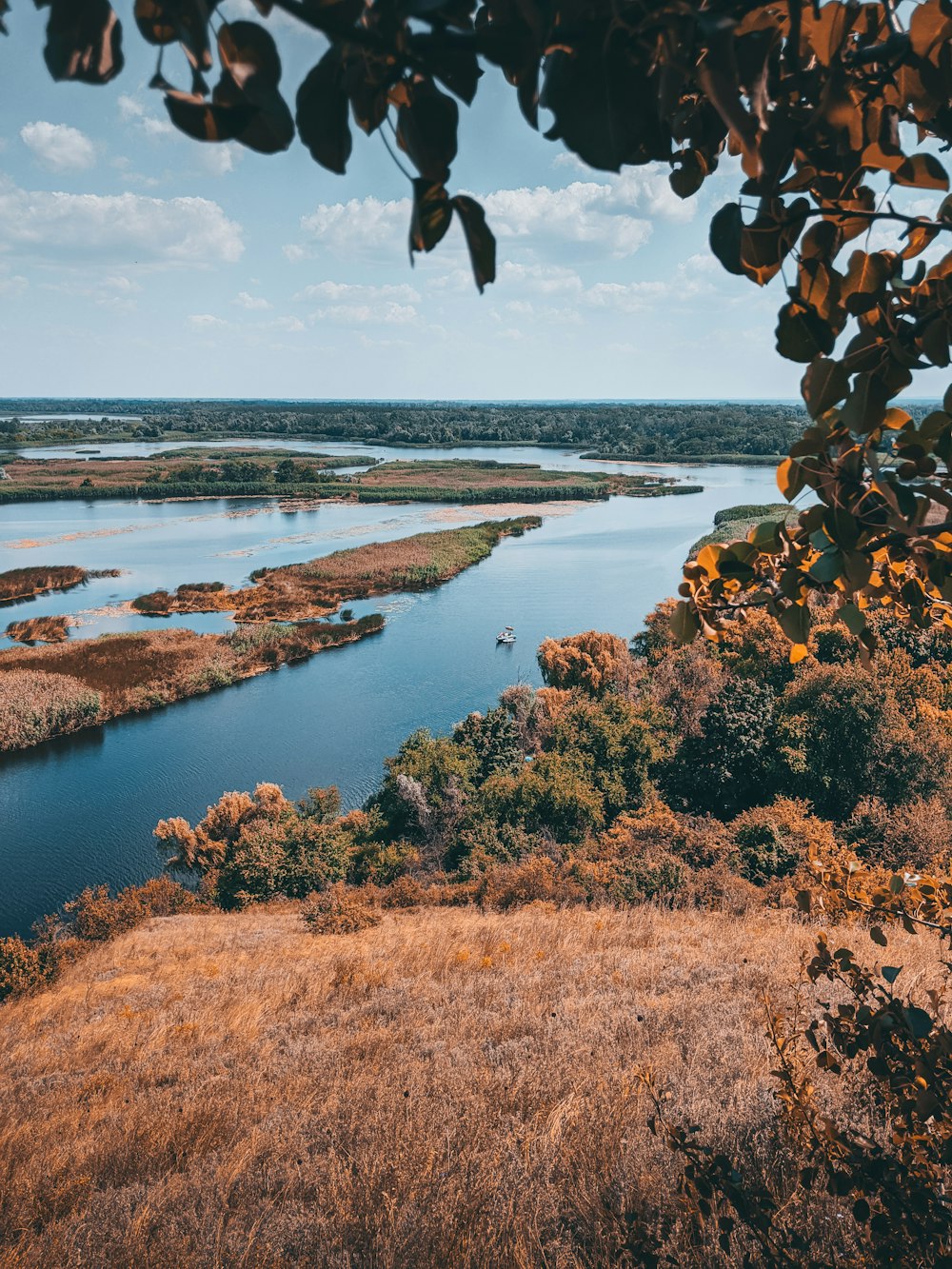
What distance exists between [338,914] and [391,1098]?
20.2 feet

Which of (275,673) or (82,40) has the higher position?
(82,40)

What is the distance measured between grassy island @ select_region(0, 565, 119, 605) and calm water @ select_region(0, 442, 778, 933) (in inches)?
45.1

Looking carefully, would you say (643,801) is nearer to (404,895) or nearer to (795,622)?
(404,895)

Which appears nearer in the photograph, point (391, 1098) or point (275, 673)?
point (391, 1098)

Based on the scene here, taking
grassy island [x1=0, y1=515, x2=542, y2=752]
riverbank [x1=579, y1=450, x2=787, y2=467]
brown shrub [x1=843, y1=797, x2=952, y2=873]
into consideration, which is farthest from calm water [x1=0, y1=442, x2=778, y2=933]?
riverbank [x1=579, y1=450, x2=787, y2=467]

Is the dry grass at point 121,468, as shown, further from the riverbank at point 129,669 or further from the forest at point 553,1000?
the forest at point 553,1000

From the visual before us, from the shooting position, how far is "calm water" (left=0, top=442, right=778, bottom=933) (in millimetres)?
15766

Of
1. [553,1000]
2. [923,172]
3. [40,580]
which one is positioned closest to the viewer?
[923,172]

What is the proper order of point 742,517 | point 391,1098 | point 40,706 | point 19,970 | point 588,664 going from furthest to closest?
point 742,517, point 40,706, point 588,664, point 19,970, point 391,1098

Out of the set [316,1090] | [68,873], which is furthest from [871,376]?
[68,873]

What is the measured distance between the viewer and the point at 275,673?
25078 millimetres

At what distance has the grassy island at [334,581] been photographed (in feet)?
102

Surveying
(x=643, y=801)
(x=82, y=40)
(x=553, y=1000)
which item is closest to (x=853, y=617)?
(x=82, y=40)

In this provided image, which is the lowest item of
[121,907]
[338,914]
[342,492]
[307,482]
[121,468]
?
[121,907]
